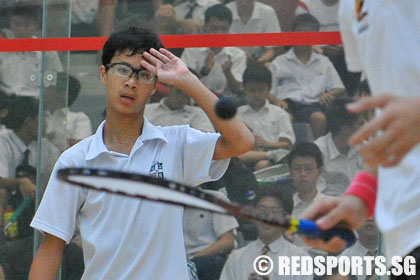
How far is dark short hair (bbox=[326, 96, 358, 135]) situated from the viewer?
484 cm

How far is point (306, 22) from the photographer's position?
4926mm

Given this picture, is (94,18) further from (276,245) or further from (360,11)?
(360,11)

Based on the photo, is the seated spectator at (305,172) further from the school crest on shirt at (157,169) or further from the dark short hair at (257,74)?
the school crest on shirt at (157,169)

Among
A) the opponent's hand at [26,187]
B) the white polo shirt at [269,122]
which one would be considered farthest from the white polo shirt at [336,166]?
the opponent's hand at [26,187]

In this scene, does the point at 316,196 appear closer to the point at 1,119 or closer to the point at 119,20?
the point at 119,20

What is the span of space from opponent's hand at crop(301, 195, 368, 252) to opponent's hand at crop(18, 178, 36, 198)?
3214 mm

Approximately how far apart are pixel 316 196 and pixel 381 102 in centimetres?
307

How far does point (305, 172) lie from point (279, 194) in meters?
0.18

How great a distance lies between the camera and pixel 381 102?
1773 mm

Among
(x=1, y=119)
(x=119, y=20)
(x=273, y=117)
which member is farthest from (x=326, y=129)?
(x=1, y=119)

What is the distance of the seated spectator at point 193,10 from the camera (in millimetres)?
5086

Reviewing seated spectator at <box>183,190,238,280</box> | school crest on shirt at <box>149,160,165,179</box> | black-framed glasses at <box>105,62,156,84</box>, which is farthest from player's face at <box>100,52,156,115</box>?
seated spectator at <box>183,190,238,280</box>

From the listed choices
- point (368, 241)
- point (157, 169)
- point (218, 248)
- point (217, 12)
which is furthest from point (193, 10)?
point (157, 169)

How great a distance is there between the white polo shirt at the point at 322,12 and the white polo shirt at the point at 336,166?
1.91ft
